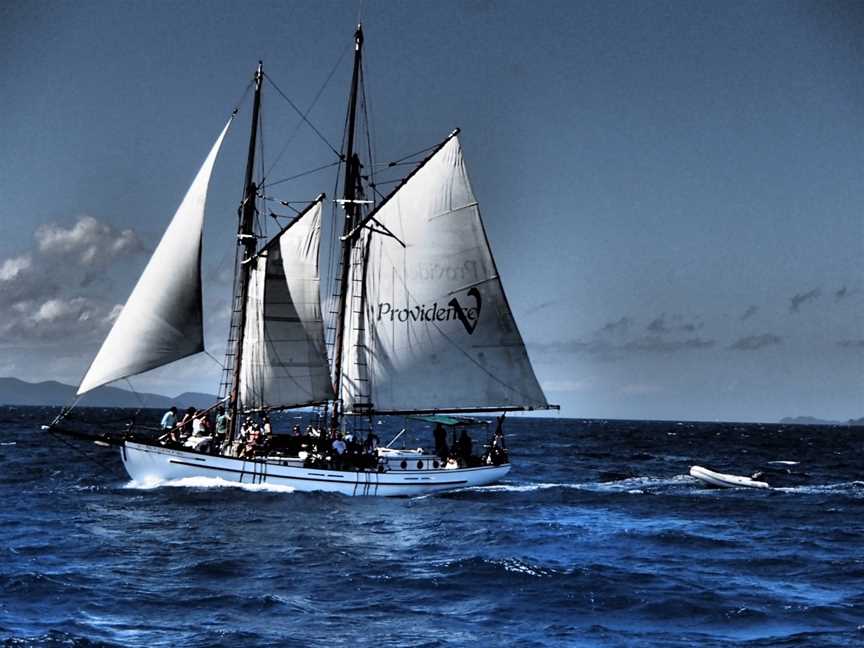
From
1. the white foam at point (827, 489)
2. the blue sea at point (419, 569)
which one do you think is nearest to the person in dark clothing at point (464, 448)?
the blue sea at point (419, 569)

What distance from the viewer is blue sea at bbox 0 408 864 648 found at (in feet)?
69.5

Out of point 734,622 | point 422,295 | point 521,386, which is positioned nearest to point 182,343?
point 422,295

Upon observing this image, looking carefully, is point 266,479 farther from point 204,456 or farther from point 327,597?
point 327,597

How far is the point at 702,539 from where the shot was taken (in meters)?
35.8

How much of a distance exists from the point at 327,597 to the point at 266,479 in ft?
64.7

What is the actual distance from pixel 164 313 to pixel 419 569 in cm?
2025

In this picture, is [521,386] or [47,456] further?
[47,456]

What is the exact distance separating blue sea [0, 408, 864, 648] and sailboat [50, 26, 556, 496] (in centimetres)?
289

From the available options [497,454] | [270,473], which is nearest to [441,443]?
[497,454]

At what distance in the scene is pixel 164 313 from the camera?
43281 millimetres

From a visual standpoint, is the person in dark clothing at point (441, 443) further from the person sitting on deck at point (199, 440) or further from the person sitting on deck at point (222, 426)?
the person sitting on deck at point (199, 440)

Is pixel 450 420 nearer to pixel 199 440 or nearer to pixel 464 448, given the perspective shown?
pixel 464 448

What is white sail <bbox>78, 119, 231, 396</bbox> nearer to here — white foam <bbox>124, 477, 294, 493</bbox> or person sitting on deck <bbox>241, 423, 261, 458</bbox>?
person sitting on deck <bbox>241, 423, 261, 458</bbox>

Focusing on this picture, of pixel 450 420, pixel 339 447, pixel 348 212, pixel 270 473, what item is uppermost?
pixel 348 212
